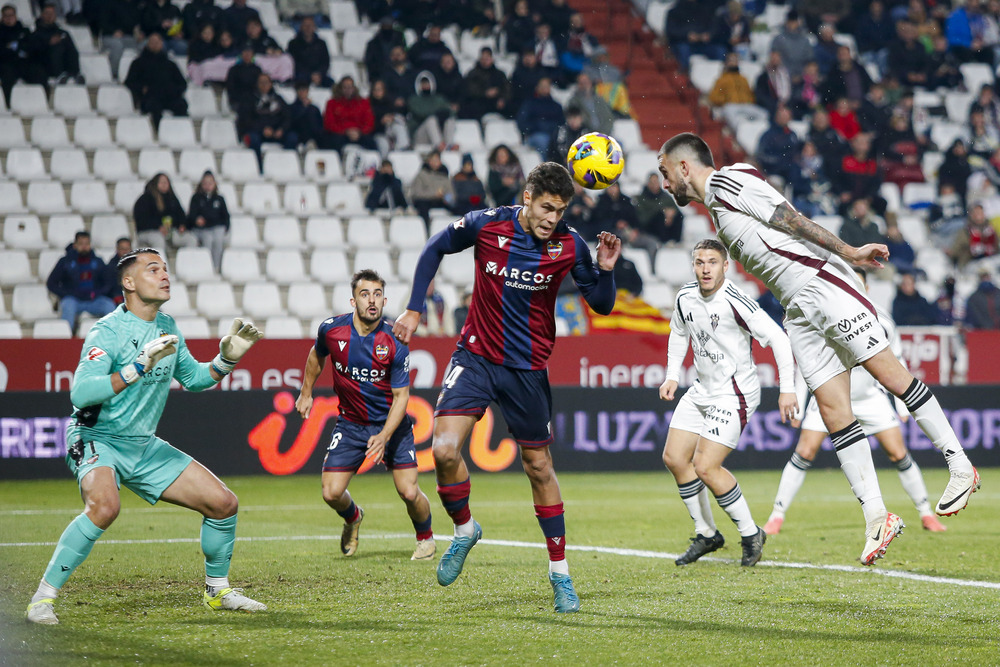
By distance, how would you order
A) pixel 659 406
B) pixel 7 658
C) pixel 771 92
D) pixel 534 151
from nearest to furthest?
pixel 7 658
pixel 659 406
pixel 534 151
pixel 771 92

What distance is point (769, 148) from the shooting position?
64.7 ft

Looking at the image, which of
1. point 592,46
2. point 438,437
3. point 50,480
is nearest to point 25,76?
point 50,480

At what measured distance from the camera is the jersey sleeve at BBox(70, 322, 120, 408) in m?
5.76

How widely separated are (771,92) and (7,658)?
18264 mm

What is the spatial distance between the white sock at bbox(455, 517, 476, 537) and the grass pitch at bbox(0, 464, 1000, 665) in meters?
0.36

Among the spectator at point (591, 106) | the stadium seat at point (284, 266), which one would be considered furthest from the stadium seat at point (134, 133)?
the spectator at point (591, 106)

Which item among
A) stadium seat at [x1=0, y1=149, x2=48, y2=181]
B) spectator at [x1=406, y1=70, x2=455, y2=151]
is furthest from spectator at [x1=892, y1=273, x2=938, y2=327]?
stadium seat at [x1=0, y1=149, x2=48, y2=181]

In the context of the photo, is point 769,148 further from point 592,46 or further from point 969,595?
point 969,595

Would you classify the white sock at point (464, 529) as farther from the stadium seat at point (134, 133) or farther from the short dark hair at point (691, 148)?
the stadium seat at point (134, 133)

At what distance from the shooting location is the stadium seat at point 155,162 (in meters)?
17.5

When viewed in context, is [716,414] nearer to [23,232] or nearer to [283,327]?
[283,327]

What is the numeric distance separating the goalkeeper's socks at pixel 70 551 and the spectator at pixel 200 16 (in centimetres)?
1377

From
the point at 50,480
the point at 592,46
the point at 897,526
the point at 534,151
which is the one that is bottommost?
the point at 50,480

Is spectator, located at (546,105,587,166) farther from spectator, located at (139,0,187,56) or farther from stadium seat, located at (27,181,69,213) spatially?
stadium seat, located at (27,181,69,213)
